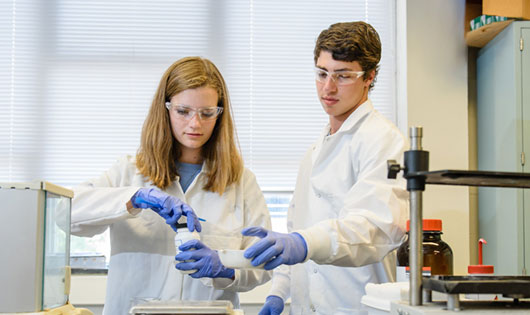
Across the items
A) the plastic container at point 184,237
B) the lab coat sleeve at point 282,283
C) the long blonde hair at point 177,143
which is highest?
the long blonde hair at point 177,143

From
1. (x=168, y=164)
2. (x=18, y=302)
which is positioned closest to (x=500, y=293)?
(x=18, y=302)

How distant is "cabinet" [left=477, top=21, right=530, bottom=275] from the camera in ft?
8.18

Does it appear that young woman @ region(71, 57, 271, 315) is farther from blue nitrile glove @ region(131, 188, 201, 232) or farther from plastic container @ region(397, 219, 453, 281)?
plastic container @ region(397, 219, 453, 281)

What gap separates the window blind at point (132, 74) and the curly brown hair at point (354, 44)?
124 centimetres

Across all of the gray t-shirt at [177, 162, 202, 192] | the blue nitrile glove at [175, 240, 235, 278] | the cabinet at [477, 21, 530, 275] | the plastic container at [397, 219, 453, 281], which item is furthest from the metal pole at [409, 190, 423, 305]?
the cabinet at [477, 21, 530, 275]

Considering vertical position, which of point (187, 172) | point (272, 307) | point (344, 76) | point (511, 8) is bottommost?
point (272, 307)

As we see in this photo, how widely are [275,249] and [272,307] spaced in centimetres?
46

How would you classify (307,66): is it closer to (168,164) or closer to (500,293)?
(168,164)

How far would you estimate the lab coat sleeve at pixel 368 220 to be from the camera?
141 cm

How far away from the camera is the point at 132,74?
299 cm

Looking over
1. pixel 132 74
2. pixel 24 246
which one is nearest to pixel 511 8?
pixel 132 74

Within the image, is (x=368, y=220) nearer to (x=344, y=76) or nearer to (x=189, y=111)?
(x=344, y=76)

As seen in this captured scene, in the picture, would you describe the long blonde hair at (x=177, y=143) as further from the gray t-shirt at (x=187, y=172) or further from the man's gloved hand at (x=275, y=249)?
the man's gloved hand at (x=275, y=249)

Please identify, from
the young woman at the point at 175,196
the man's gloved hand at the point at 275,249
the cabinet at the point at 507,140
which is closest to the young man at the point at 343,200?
the man's gloved hand at the point at 275,249
